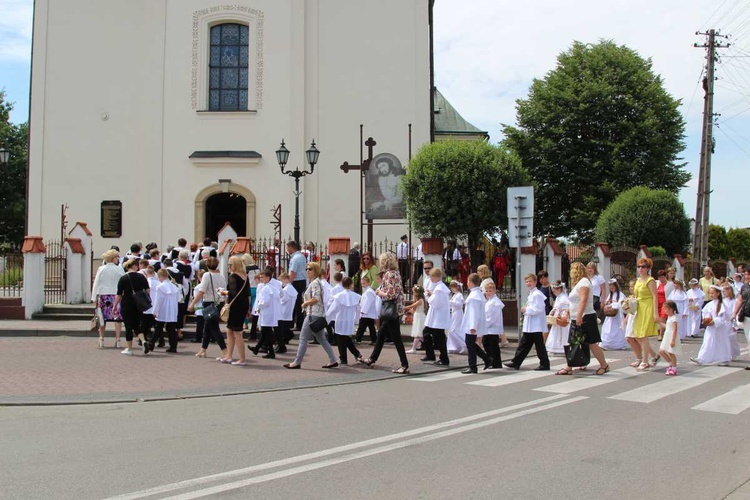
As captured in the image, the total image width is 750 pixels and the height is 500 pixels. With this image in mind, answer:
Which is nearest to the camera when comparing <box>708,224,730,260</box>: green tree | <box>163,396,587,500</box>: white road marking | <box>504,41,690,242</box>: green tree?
<box>163,396,587,500</box>: white road marking

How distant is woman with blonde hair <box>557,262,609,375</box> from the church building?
16.0 metres

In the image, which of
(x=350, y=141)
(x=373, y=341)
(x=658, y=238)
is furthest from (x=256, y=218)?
(x=658, y=238)

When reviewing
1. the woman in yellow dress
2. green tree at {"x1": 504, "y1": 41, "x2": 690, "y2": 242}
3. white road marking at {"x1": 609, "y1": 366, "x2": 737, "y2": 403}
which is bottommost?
white road marking at {"x1": 609, "y1": 366, "x2": 737, "y2": 403}

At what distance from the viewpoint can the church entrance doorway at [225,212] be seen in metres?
28.1

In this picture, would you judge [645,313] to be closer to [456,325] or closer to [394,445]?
[456,325]

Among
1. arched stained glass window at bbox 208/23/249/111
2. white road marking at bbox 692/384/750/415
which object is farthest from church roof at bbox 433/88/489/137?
white road marking at bbox 692/384/750/415

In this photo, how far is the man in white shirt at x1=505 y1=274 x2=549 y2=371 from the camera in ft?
38.6

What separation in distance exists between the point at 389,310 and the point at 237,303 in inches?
98.2

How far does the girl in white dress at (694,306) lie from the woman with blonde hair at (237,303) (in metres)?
10.5

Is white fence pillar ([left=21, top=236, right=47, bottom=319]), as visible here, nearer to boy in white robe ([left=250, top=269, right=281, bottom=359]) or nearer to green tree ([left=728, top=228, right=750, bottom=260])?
boy in white robe ([left=250, top=269, right=281, bottom=359])

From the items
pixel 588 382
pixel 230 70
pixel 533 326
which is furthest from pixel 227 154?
pixel 588 382

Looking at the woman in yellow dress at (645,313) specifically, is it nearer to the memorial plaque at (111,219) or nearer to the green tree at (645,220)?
the green tree at (645,220)

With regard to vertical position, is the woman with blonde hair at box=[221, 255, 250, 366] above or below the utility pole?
below

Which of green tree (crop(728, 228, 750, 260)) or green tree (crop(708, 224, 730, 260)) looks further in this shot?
green tree (crop(728, 228, 750, 260))
